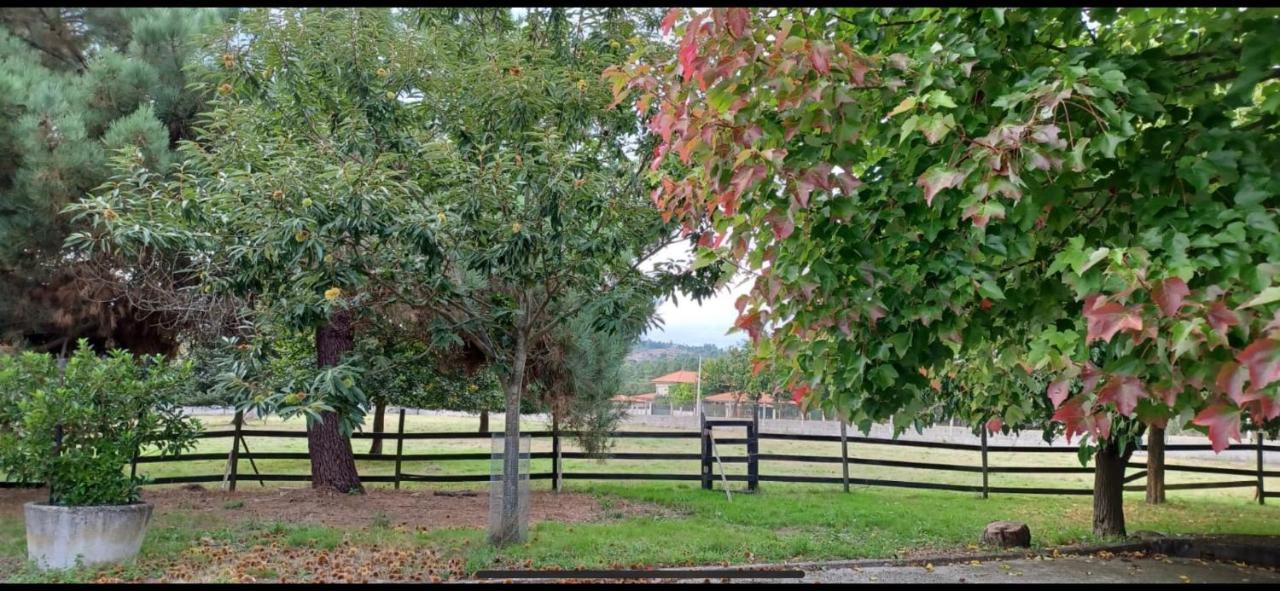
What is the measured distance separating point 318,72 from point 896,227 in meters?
5.56

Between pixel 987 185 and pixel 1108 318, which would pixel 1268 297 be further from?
pixel 987 185

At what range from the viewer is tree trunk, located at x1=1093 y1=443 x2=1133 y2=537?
25.9ft

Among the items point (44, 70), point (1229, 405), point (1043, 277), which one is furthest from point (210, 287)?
point (1229, 405)

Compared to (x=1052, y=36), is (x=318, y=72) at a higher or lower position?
higher

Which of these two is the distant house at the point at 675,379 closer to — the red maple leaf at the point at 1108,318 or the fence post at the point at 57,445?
the fence post at the point at 57,445

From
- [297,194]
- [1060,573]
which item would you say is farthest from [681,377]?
[297,194]

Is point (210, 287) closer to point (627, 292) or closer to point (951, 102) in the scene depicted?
point (627, 292)

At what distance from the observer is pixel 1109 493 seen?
802 cm

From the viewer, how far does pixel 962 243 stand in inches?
99.4

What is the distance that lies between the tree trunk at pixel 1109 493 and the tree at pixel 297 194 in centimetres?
735

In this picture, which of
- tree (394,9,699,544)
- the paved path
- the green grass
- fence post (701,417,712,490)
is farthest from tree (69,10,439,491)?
fence post (701,417,712,490)

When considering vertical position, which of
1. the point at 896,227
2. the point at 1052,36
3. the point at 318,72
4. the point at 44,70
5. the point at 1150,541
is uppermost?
the point at 44,70

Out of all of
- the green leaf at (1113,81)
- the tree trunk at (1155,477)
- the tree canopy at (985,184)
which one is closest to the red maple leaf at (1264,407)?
the tree canopy at (985,184)

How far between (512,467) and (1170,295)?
5.68 metres
